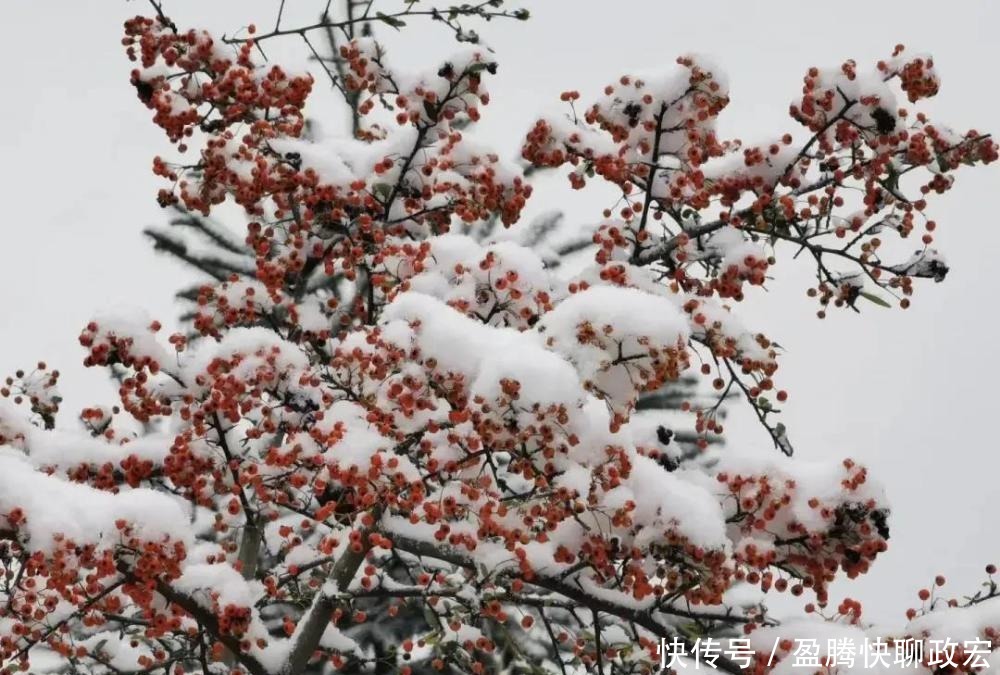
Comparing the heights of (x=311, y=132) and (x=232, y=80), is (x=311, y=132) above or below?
above

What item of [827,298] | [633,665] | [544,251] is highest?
[544,251]

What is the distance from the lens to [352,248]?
566 cm

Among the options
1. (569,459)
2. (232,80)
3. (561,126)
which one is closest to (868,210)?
(561,126)

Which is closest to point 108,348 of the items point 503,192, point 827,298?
point 503,192

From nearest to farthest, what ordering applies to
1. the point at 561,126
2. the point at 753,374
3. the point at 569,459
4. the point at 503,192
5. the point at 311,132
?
1. the point at 569,459
2. the point at 753,374
3. the point at 561,126
4. the point at 503,192
5. the point at 311,132

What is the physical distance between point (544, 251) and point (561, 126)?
452cm

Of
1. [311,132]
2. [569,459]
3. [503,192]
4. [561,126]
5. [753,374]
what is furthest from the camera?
[311,132]

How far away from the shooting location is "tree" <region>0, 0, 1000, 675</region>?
3998mm

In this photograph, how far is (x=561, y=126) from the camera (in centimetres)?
529

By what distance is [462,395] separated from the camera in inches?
155

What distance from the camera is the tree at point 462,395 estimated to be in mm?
3998

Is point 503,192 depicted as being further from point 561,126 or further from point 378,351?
point 378,351

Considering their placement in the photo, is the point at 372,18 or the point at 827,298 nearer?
the point at 827,298

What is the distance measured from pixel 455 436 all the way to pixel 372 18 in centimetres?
282
